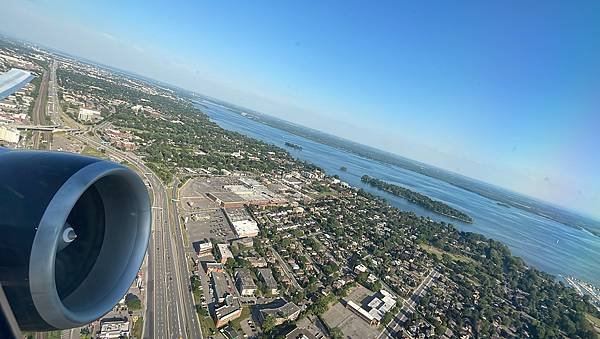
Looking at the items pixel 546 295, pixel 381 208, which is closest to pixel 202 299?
pixel 546 295

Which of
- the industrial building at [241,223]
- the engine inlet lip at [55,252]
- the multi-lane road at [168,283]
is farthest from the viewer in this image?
the industrial building at [241,223]

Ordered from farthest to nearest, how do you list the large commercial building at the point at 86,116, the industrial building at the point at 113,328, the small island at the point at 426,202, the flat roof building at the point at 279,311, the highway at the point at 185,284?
the small island at the point at 426,202 < the large commercial building at the point at 86,116 < the flat roof building at the point at 279,311 < the highway at the point at 185,284 < the industrial building at the point at 113,328

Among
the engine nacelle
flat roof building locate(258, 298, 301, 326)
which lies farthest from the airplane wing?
flat roof building locate(258, 298, 301, 326)

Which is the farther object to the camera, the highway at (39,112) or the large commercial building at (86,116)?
the large commercial building at (86,116)

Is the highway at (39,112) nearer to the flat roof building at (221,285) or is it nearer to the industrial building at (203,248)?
the industrial building at (203,248)

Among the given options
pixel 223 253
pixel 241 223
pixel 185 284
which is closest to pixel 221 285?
pixel 185 284

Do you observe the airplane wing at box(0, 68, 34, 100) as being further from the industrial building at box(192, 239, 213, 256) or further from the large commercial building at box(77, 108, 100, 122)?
the large commercial building at box(77, 108, 100, 122)

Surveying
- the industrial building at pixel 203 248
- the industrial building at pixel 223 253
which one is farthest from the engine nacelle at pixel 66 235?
the industrial building at pixel 203 248

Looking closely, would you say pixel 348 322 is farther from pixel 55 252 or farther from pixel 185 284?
pixel 55 252
